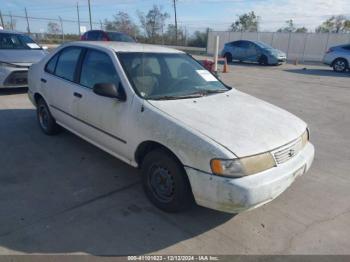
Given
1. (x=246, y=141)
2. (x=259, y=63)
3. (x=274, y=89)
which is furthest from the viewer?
(x=259, y=63)

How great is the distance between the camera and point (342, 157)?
15.5ft

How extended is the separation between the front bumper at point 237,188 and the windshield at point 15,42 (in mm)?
8021

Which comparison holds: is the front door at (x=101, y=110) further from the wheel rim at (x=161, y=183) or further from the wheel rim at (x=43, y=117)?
the wheel rim at (x=43, y=117)

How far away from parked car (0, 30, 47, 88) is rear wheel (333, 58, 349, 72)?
15.1m

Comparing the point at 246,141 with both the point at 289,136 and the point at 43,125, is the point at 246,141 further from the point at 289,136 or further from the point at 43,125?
the point at 43,125

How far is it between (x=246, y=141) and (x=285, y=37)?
27892 millimetres

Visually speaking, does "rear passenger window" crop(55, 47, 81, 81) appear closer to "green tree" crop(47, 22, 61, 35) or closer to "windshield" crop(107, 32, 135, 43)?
"windshield" crop(107, 32, 135, 43)

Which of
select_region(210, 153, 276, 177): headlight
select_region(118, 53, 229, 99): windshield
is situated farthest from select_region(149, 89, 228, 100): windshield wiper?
select_region(210, 153, 276, 177): headlight

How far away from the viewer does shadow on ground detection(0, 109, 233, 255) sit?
2.61 meters

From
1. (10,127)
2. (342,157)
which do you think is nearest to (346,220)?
(342,157)

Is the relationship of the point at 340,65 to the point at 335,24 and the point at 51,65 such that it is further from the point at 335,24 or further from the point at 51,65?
the point at 335,24

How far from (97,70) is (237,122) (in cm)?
193

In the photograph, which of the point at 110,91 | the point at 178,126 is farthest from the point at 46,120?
the point at 178,126

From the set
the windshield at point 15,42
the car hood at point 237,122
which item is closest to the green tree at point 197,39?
the windshield at point 15,42
